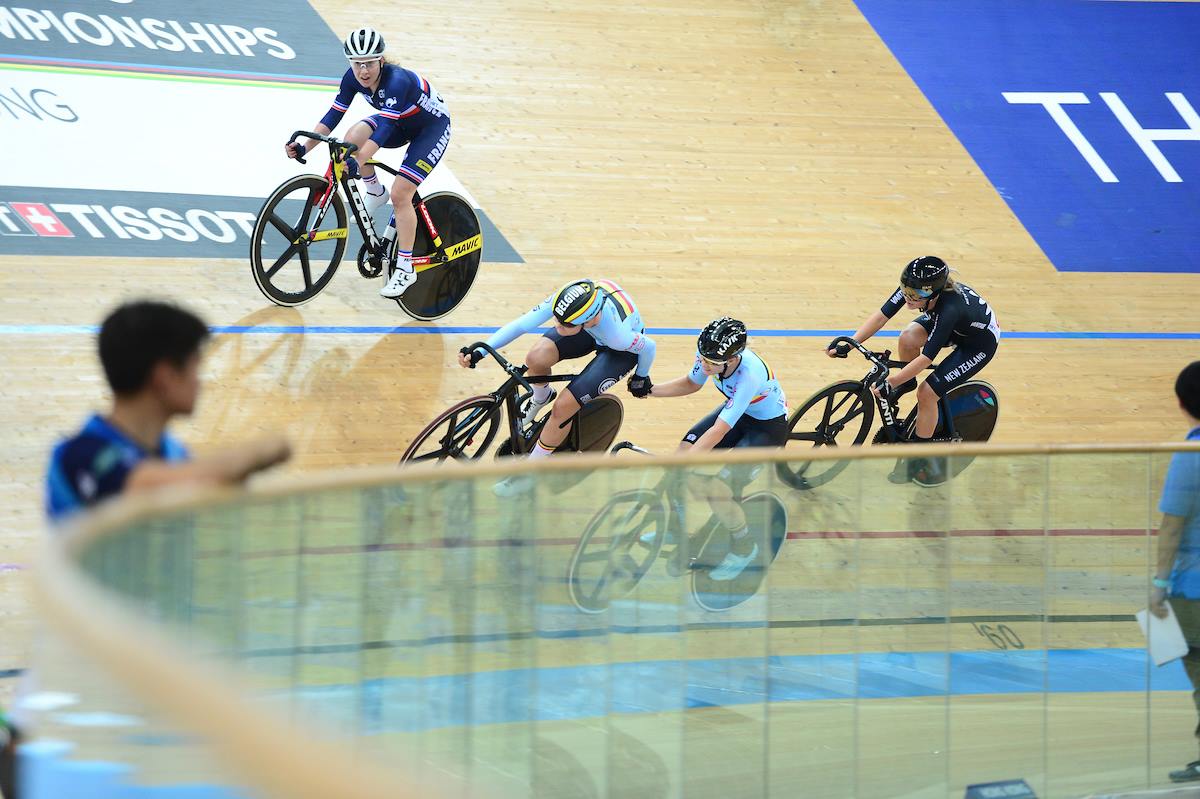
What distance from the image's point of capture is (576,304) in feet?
19.9

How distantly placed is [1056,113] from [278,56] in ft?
21.3

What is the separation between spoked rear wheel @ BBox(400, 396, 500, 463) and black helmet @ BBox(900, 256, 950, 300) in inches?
91.4

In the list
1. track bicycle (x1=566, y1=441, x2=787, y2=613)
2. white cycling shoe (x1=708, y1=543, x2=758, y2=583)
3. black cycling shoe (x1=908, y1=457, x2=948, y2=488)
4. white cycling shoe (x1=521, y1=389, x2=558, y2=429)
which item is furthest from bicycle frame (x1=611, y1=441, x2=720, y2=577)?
white cycling shoe (x1=521, y1=389, x2=558, y2=429)

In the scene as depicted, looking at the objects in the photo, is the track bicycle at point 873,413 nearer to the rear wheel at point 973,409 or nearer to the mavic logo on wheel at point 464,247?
the rear wheel at point 973,409

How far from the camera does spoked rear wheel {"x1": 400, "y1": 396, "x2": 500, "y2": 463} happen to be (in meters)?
6.22

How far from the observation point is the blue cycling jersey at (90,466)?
1968 mm

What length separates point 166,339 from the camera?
196 cm

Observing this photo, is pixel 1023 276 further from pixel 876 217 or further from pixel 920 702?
pixel 920 702

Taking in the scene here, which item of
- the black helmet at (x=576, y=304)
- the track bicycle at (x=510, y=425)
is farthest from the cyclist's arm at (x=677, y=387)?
the black helmet at (x=576, y=304)

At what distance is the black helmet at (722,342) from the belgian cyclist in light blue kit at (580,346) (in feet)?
1.25

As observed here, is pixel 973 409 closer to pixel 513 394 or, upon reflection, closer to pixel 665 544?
pixel 513 394

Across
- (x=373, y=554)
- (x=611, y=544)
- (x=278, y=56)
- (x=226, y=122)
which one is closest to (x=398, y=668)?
(x=373, y=554)

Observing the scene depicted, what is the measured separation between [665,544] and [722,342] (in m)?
2.01

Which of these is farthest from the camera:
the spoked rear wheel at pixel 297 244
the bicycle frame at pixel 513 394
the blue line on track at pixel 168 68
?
the blue line on track at pixel 168 68
